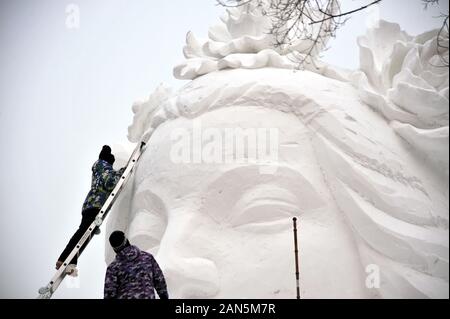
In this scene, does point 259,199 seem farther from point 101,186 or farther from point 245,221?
point 101,186

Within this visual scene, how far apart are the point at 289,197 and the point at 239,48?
66.3 inches

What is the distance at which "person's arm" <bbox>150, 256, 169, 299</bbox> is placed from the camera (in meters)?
4.77

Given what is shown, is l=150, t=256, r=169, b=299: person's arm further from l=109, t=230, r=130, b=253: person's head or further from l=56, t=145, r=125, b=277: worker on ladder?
l=56, t=145, r=125, b=277: worker on ladder

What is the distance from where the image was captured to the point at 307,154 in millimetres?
5758

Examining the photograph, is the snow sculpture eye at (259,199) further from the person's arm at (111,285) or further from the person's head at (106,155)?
the person's head at (106,155)

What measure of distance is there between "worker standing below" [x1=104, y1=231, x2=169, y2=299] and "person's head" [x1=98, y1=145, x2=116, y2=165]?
1919 millimetres

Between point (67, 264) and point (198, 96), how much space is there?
5.64 ft

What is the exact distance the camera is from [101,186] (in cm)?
633

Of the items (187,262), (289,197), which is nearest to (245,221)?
(289,197)

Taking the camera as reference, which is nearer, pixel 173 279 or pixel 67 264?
pixel 173 279

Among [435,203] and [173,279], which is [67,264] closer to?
[173,279]
